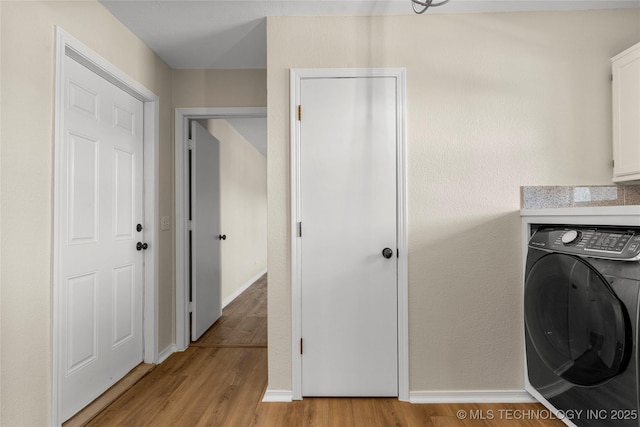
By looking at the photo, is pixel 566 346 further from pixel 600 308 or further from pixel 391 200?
pixel 391 200

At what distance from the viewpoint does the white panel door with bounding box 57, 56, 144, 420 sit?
1.90 meters

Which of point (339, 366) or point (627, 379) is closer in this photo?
point (627, 379)

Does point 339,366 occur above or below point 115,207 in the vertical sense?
below

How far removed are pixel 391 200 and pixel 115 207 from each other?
1.72 meters

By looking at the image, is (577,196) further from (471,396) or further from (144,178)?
(144,178)

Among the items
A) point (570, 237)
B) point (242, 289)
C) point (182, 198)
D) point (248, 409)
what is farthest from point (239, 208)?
point (570, 237)

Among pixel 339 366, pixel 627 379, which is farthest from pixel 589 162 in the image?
pixel 339 366

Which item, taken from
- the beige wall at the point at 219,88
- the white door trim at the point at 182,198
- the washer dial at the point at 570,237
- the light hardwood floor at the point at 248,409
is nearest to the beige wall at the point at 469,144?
the light hardwood floor at the point at 248,409

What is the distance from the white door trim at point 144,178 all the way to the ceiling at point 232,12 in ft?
1.12

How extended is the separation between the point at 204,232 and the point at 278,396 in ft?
5.61

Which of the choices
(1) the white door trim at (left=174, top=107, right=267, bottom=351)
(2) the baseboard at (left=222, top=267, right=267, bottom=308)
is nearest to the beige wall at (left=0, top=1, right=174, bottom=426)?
(1) the white door trim at (left=174, top=107, right=267, bottom=351)

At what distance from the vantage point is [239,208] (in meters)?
5.64

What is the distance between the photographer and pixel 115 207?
90.4 inches

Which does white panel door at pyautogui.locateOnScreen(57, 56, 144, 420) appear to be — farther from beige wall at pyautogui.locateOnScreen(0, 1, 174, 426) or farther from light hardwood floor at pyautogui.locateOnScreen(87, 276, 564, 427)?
light hardwood floor at pyautogui.locateOnScreen(87, 276, 564, 427)
